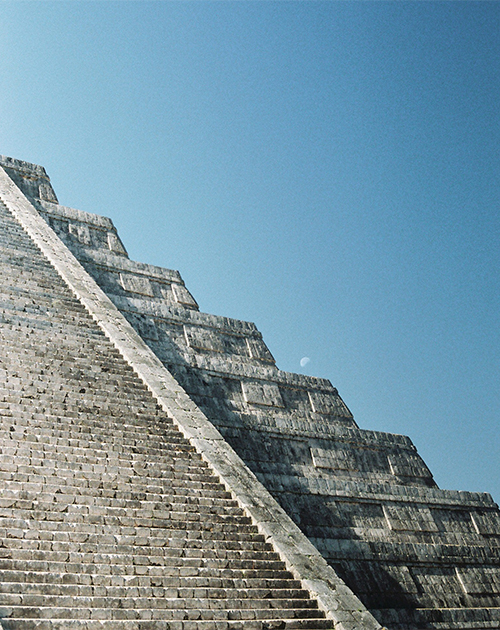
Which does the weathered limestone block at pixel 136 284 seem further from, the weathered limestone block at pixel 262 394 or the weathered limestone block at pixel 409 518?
the weathered limestone block at pixel 409 518

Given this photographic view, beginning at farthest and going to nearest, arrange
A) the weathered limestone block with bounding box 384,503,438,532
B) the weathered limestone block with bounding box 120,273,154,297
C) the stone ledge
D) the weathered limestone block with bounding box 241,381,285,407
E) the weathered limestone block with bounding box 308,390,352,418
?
the weathered limestone block with bounding box 120,273,154,297, the weathered limestone block with bounding box 308,390,352,418, the weathered limestone block with bounding box 241,381,285,407, the weathered limestone block with bounding box 384,503,438,532, the stone ledge

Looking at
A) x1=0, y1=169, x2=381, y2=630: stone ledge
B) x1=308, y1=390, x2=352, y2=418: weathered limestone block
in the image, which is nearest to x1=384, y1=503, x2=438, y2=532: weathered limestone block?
x1=308, y1=390, x2=352, y2=418: weathered limestone block

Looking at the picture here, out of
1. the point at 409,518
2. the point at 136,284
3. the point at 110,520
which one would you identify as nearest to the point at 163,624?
the point at 110,520

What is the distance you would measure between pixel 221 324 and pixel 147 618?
23.8 feet

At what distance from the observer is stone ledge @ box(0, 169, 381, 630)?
16.1 ft

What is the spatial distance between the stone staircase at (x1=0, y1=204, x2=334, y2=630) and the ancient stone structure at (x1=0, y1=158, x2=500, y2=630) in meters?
0.02

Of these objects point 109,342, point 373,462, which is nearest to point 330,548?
point 373,462

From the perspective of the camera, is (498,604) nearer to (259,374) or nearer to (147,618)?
(259,374)

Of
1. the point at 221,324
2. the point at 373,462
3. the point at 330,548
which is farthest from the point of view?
the point at 221,324

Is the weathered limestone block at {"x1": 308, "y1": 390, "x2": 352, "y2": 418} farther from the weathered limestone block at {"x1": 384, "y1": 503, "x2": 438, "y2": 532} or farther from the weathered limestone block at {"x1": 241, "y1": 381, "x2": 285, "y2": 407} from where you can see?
the weathered limestone block at {"x1": 384, "y1": 503, "x2": 438, "y2": 532}

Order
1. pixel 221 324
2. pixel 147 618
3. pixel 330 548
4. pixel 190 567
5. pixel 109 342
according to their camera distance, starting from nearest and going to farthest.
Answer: pixel 147 618 < pixel 190 567 < pixel 330 548 < pixel 109 342 < pixel 221 324

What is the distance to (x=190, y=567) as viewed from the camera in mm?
4648

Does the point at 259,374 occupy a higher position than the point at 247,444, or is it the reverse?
the point at 259,374

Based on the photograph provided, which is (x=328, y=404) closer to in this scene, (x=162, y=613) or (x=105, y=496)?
(x=105, y=496)
